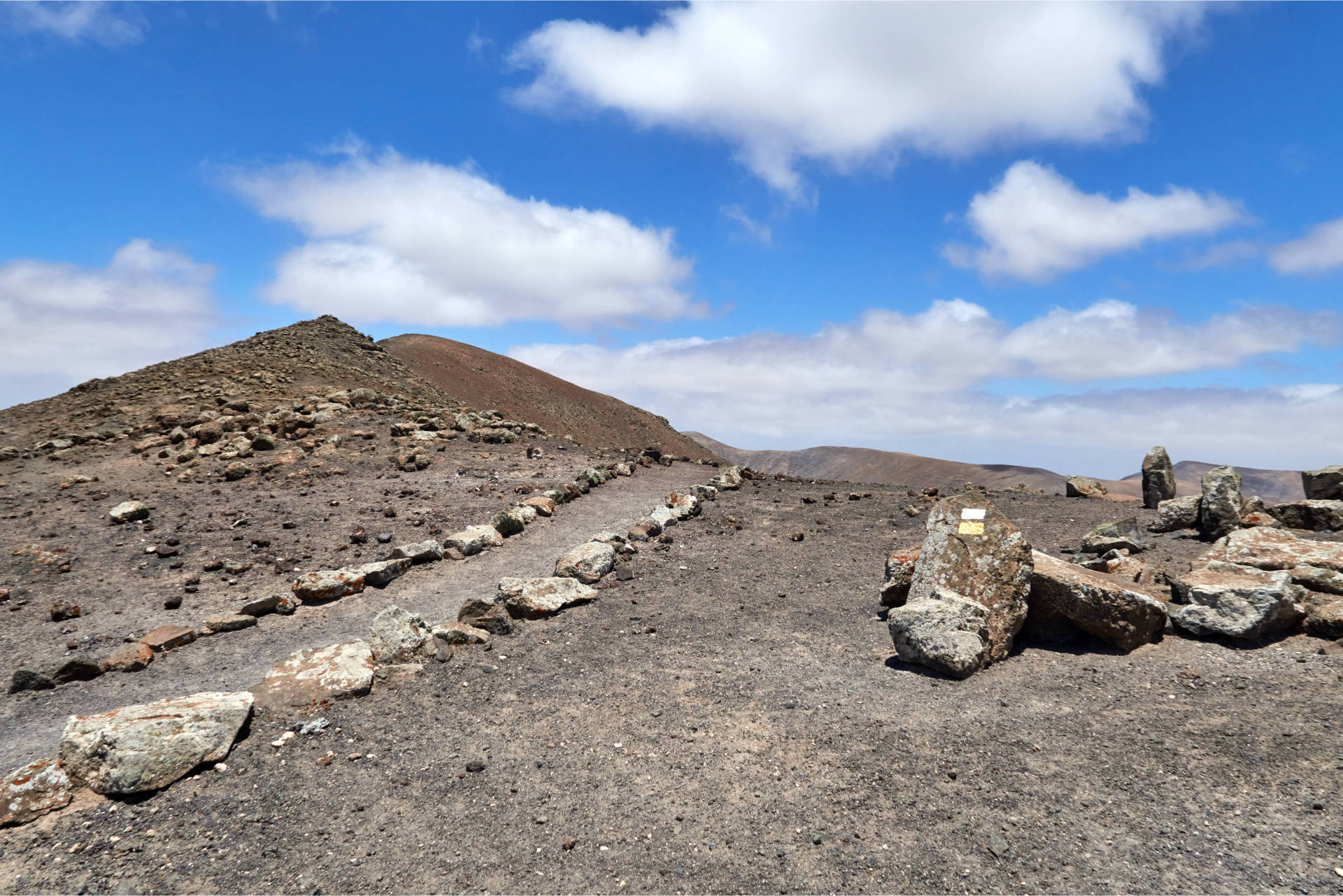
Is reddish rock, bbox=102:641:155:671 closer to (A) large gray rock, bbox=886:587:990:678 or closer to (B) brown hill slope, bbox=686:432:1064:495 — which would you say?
(A) large gray rock, bbox=886:587:990:678

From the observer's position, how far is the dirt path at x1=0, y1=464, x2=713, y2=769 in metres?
7.76

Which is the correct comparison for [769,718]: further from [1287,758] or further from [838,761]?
[1287,758]

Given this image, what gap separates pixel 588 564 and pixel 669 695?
4193 millimetres

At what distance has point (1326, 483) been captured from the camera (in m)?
13.4

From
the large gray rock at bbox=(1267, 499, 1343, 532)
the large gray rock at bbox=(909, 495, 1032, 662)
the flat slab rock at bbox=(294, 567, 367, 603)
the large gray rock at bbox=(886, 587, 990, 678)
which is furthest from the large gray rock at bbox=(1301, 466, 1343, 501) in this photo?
the flat slab rock at bbox=(294, 567, 367, 603)

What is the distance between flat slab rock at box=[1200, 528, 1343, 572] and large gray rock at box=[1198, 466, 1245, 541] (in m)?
1.99

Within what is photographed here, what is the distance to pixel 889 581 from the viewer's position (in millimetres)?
9734

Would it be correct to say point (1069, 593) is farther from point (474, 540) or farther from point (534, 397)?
point (534, 397)

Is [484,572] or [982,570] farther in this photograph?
[484,572]

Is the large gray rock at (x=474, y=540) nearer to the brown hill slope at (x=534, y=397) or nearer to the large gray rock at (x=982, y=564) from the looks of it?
the large gray rock at (x=982, y=564)

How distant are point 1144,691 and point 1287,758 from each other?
1.40m

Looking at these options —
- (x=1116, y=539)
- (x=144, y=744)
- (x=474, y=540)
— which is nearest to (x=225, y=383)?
(x=474, y=540)

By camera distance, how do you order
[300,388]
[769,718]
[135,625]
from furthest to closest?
[300,388]
[135,625]
[769,718]

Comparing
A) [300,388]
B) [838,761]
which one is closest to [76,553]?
[300,388]
